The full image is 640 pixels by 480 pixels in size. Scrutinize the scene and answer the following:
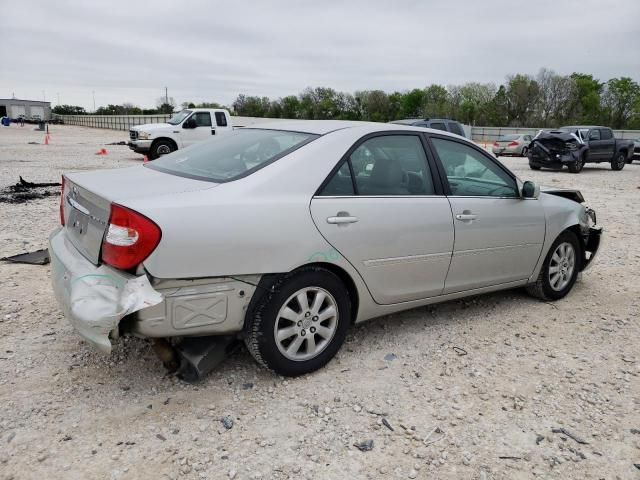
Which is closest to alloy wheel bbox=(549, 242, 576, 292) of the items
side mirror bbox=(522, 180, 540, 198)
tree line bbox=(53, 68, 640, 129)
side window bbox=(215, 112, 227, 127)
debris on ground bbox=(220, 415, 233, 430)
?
side mirror bbox=(522, 180, 540, 198)

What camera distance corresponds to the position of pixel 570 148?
59.5ft

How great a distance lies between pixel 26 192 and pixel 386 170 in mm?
8351

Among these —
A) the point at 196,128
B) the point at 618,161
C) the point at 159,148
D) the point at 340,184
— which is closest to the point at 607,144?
the point at 618,161

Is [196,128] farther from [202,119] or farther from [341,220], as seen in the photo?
[341,220]

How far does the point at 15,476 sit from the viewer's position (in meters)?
2.37

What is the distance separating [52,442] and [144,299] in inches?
32.3

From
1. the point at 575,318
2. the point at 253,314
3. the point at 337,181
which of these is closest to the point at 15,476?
the point at 253,314

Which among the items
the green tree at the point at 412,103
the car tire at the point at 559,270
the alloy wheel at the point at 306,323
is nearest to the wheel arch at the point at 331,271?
the alloy wheel at the point at 306,323

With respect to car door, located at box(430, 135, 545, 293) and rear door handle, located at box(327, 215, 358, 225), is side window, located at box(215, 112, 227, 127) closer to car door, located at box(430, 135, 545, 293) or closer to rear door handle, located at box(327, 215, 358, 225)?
car door, located at box(430, 135, 545, 293)

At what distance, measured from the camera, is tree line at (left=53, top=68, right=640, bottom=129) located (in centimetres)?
6316

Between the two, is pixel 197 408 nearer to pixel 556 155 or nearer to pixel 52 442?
pixel 52 442

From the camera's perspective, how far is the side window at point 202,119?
1845 centimetres

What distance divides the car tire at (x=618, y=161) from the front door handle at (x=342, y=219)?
20.8m

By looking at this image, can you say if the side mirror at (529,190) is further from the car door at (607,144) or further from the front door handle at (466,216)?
the car door at (607,144)
